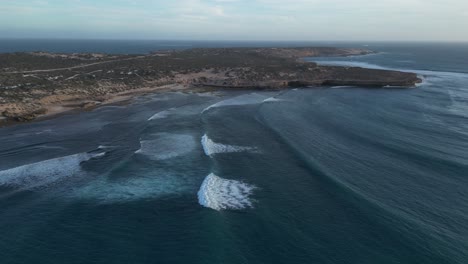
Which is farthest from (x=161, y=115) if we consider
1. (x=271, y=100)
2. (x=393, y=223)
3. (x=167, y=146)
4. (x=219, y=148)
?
(x=393, y=223)

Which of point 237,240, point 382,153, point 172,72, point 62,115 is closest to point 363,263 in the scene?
point 237,240

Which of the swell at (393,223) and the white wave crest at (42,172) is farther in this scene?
the white wave crest at (42,172)

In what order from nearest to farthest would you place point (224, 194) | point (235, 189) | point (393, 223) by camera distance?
1. point (393, 223)
2. point (224, 194)
3. point (235, 189)

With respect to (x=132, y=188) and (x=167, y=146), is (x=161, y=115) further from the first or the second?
(x=132, y=188)

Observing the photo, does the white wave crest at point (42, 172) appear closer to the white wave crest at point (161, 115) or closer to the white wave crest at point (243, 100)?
the white wave crest at point (161, 115)

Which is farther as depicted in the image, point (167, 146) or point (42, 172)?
point (167, 146)

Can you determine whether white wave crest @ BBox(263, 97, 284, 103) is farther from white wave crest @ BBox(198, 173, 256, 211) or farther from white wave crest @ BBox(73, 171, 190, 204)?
white wave crest @ BBox(73, 171, 190, 204)

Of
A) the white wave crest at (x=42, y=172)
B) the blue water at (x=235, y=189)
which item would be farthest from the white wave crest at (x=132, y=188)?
the white wave crest at (x=42, y=172)
